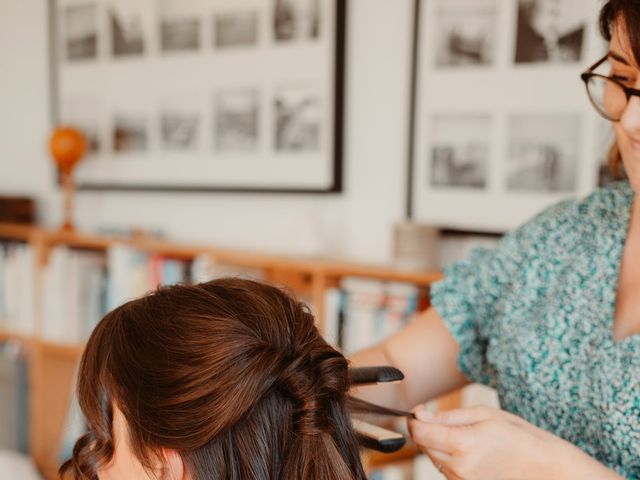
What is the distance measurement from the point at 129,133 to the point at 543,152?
5.20ft

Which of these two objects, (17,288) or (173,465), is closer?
(173,465)

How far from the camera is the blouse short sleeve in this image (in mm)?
1211

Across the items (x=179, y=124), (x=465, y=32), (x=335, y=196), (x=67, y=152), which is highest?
(x=465, y=32)

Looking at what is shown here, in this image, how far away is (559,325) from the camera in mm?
1107

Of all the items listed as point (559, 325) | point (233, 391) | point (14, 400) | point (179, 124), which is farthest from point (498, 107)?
point (14, 400)

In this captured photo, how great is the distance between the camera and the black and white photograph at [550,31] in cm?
186

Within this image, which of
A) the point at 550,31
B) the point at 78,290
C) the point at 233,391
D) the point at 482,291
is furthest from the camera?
the point at 78,290

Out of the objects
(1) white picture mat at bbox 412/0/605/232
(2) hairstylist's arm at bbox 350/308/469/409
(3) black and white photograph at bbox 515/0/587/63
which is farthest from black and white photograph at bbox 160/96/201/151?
(2) hairstylist's arm at bbox 350/308/469/409

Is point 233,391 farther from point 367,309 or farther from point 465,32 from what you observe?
point 465,32

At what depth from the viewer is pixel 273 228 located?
2.50 metres

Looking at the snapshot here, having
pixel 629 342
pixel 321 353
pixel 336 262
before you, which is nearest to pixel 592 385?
pixel 629 342

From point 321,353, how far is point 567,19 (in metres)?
1.32

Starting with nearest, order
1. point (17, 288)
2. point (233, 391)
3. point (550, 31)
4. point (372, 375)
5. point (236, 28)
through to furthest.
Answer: point (233, 391)
point (372, 375)
point (550, 31)
point (236, 28)
point (17, 288)

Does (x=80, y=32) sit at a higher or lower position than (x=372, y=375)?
higher
